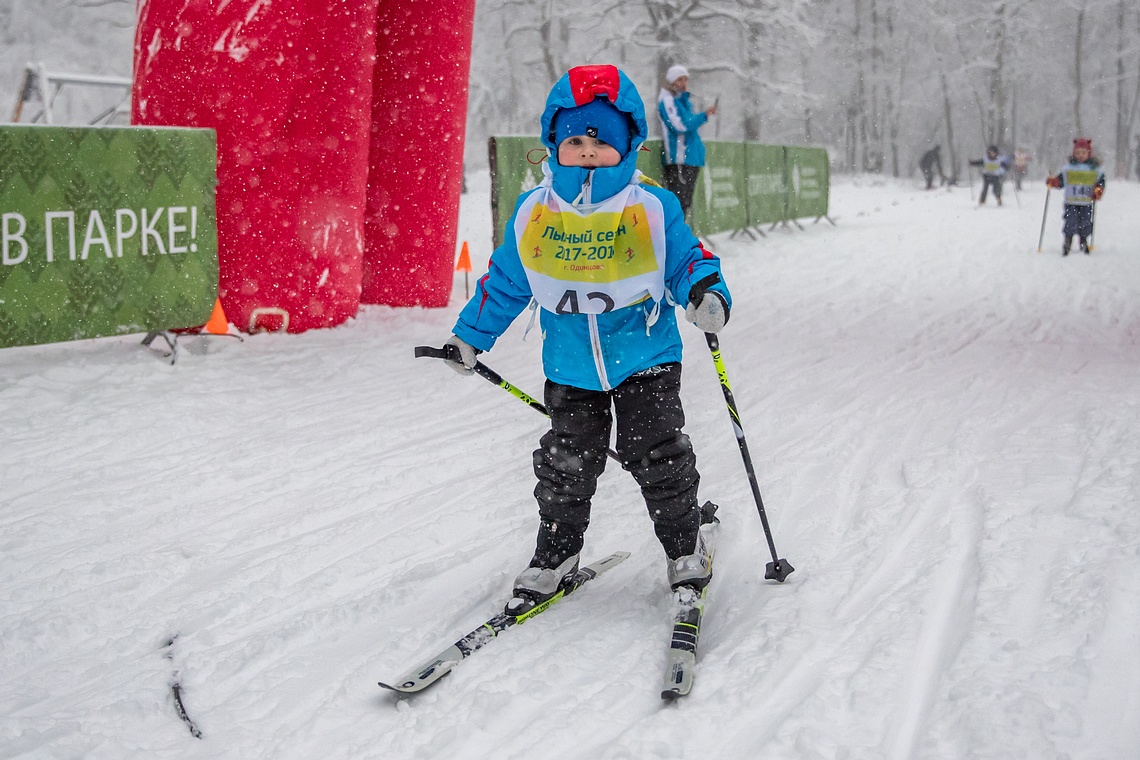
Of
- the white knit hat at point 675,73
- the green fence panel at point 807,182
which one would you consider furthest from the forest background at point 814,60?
the white knit hat at point 675,73

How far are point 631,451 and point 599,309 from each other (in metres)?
0.51

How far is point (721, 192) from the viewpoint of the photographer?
15.0m

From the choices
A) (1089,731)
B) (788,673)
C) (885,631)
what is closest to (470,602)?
(788,673)

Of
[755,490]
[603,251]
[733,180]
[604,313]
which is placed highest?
[733,180]

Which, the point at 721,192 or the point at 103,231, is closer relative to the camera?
the point at 103,231

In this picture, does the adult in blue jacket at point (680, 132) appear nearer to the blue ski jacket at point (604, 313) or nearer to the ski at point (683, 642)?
the blue ski jacket at point (604, 313)

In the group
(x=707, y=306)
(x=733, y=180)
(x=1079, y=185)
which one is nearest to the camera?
(x=707, y=306)

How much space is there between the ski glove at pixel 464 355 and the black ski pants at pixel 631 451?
11.3 inches

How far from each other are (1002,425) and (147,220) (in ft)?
18.6

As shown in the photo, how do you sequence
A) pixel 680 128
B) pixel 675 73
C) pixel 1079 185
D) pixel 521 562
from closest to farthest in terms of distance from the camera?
pixel 521 562, pixel 675 73, pixel 680 128, pixel 1079 185

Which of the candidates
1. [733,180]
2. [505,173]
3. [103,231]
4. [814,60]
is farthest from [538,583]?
[814,60]

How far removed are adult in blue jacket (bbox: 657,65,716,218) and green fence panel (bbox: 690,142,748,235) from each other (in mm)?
1773

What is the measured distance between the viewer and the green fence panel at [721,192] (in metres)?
14.3

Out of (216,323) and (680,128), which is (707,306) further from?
(680,128)
